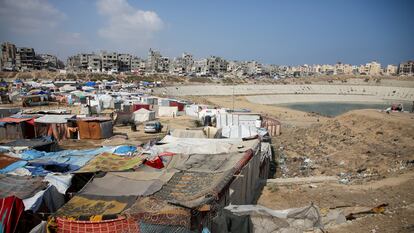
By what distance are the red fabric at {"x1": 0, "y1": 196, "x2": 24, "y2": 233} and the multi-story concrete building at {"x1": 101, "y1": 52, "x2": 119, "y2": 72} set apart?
12920cm

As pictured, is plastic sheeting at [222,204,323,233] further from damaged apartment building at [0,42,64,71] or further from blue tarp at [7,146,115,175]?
damaged apartment building at [0,42,64,71]

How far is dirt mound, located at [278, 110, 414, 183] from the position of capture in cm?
1743

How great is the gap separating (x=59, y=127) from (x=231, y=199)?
17.5 meters

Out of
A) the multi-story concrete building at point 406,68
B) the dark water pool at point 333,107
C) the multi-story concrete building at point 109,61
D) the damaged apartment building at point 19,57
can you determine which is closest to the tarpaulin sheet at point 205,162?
the dark water pool at point 333,107

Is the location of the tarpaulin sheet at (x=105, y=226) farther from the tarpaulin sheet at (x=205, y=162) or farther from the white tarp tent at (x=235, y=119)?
the white tarp tent at (x=235, y=119)

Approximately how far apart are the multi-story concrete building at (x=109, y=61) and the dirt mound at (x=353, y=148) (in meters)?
116

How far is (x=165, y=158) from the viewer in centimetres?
1220

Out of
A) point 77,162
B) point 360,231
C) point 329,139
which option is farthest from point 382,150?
point 77,162

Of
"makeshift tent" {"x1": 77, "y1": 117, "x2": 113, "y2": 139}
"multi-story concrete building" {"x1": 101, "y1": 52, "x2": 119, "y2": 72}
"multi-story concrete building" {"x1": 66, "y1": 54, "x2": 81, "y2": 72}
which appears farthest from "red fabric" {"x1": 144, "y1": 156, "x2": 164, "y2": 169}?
"multi-story concrete building" {"x1": 66, "y1": 54, "x2": 81, "y2": 72}

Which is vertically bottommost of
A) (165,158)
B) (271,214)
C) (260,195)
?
(260,195)

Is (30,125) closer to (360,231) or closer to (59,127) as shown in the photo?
(59,127)

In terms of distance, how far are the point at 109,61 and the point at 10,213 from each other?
133594mm

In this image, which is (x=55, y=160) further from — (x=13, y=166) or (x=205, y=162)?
(x=205, y=162)

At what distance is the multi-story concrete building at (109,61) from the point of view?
5172 inches
